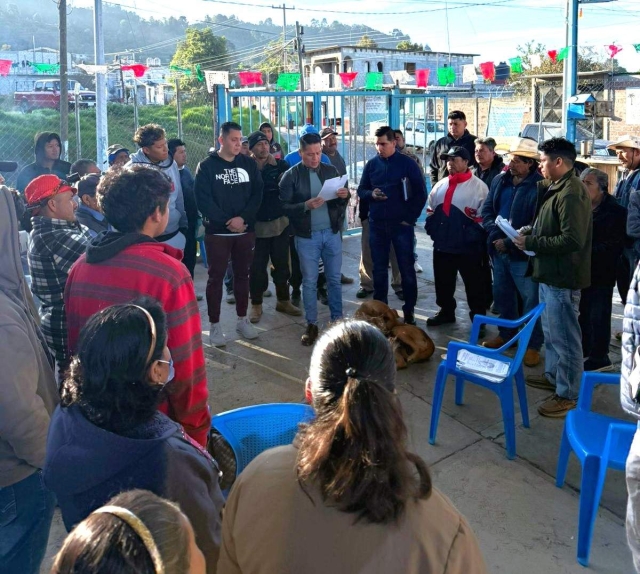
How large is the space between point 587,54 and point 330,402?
29.7 meters

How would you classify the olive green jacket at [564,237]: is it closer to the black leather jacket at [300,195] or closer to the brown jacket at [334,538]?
the black leather jacket at [300,195]

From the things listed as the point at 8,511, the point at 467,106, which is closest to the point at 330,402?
the point at 8,511

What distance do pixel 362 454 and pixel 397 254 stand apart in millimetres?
4435

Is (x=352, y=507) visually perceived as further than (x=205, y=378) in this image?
No

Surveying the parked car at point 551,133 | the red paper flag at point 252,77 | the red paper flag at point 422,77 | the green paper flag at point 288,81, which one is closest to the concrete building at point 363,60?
the parked car at point 551,133

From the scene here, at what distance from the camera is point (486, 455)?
3.55 metres

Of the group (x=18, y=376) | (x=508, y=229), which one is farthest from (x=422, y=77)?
(x=18, y=376)

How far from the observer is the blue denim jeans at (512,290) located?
4.76 m

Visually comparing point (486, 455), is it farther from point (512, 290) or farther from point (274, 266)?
point (274, 266)

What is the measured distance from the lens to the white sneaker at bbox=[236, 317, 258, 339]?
5348 millimetres

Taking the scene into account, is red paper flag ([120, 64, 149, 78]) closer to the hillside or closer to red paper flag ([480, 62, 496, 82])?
red paper flag ([480, 62, 496, 82])

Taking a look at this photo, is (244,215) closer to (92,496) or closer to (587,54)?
(92,496)

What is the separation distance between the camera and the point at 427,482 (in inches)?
48.7

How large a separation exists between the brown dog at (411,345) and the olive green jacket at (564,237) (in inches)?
43.0
